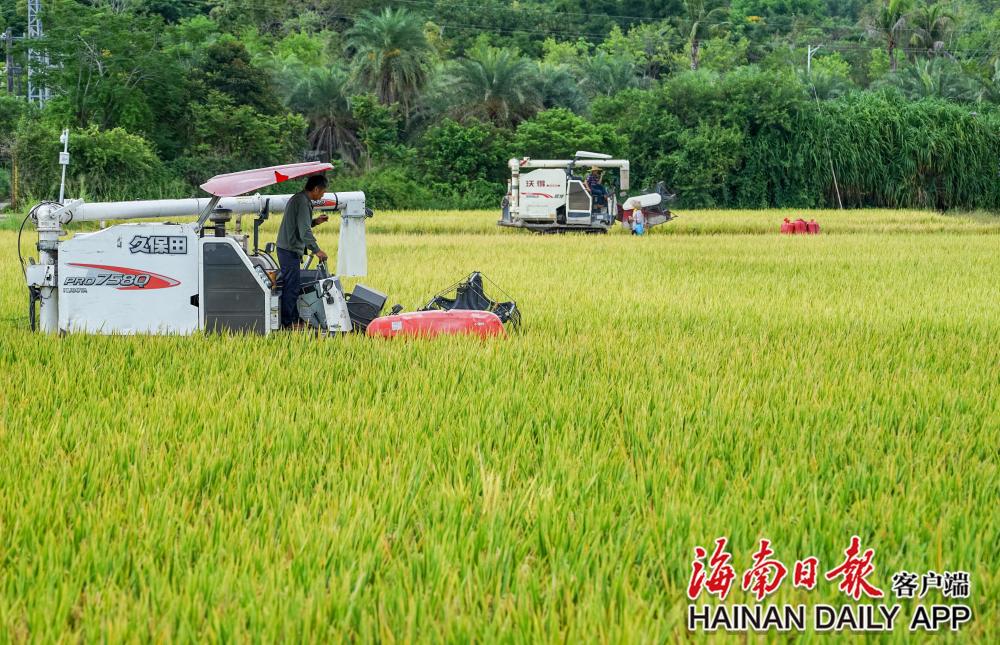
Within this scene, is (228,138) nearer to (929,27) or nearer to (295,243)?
(295,243)

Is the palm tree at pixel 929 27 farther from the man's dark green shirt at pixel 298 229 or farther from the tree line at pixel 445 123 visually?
the man's dark green shirt at pixel 298 229

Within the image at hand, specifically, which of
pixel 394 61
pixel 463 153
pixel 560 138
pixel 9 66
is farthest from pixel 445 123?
pixel 9 66

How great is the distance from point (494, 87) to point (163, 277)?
123 feet

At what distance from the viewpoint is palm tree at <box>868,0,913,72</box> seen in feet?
189

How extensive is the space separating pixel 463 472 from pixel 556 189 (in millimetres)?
21948

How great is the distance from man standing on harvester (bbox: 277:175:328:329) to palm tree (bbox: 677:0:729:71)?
50.9 m

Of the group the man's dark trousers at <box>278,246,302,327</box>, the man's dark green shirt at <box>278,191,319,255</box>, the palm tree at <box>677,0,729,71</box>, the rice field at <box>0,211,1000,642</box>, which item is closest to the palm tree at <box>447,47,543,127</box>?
the palm tree at <box>677,0,729,71</box>

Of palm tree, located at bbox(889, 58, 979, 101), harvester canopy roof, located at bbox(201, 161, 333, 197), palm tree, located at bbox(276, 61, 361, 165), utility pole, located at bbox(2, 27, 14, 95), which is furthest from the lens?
palm tree, located at bbox(889, 58, 979, 101)

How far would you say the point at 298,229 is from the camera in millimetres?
8812

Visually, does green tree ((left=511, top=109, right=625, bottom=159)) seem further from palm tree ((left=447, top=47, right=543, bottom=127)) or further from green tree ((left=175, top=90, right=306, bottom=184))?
green tree ((left=175, top=90, right=306, bottom=184))

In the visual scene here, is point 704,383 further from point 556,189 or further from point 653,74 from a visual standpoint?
point 653,74

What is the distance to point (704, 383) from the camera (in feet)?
22.5

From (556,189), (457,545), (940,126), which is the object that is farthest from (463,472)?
(940,126)

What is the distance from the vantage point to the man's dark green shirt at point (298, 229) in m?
8.77
